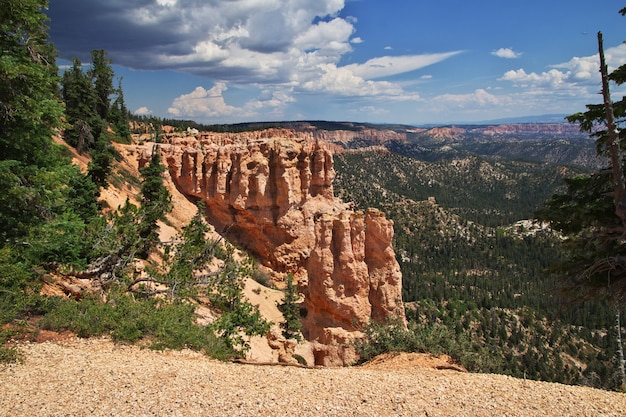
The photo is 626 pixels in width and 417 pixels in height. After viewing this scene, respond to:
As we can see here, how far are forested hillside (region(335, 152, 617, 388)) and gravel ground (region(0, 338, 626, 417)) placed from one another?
2792mm

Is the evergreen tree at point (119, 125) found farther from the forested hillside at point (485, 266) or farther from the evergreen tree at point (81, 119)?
the forested hillside at point (485, 266)

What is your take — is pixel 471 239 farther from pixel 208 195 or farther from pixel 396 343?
pixel 396 343

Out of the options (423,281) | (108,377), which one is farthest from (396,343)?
(423,281)

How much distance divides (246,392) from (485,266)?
71.3 metres

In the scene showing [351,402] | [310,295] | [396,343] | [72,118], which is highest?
[72,118]

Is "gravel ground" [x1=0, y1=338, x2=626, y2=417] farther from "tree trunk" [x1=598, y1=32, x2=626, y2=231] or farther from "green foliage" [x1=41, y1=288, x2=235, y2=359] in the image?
"tree trunk" [x1=598, y1=32, x2=626, y2=231]

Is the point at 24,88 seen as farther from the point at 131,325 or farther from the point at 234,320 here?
the point at 234,320

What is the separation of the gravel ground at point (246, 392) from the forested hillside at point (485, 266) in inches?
110

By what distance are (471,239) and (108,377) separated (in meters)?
83.7

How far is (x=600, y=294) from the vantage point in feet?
28.5

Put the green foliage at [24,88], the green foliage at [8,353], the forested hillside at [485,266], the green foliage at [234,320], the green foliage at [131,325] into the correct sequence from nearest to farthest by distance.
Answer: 1. the green foliage at [8,353]
2. the green foliage at [24,88]
3. the green foliage at [131,325]
4. the green foliage at [234,320]
5. the forested hillside at [485,266]

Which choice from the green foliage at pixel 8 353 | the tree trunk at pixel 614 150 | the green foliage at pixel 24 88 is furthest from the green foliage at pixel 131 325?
the tree trunk at pixel 614 150

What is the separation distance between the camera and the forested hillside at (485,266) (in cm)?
3238

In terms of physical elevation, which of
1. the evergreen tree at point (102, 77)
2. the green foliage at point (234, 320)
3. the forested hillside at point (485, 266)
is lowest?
the forested hillside at point (485, 266)
